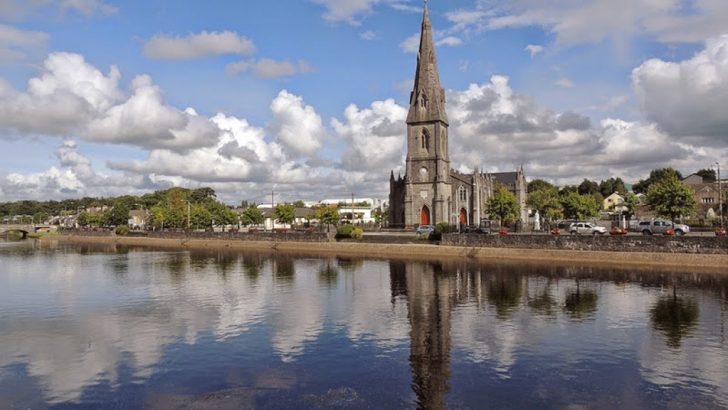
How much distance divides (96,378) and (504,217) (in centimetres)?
6861

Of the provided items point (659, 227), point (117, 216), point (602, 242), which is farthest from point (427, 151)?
point (117, 216)

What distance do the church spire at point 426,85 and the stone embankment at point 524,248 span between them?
25573 mm

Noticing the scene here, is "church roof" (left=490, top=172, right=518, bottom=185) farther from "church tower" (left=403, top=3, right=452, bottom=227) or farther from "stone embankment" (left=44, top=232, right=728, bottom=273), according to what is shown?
"stone embankment" (left=44, top=232, right=728, bottom=273)

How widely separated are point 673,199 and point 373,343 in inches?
2067

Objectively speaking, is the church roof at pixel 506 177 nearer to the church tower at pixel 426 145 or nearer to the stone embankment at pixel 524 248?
the church tower at pixel 426 145

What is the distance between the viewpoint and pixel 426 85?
89688 mm

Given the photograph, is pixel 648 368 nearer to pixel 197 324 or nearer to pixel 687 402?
pixel 687 402

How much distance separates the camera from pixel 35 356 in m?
23.8

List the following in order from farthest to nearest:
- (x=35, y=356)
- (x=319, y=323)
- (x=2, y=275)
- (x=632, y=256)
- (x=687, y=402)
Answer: (x=2, y=275) < (x=632, y=256) < (x=319, y=323) < (x=35, y=356) < (x=687, y=402)

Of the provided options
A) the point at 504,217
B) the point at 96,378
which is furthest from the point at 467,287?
the point at 504,217

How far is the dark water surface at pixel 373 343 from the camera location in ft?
60.5

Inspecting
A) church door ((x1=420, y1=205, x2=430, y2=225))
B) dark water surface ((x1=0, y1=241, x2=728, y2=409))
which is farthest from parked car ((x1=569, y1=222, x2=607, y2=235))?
church door ((x1=420, y1=205, x2=430, y2=225))

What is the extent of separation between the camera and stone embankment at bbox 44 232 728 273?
49.0 metres

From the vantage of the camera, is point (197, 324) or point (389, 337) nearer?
point (389, 337)
